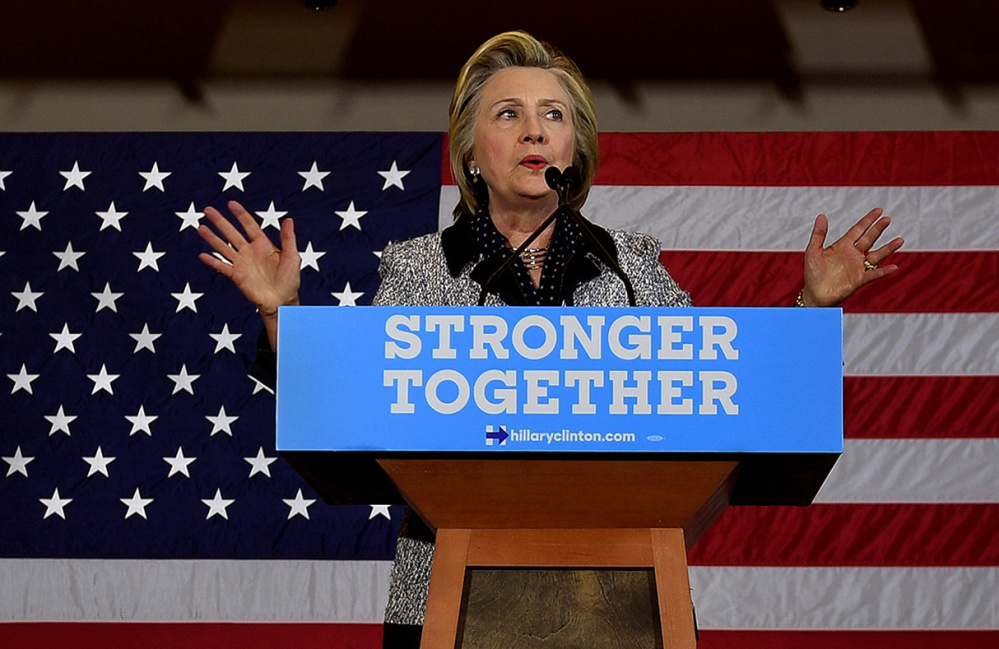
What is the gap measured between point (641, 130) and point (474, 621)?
7.75ft

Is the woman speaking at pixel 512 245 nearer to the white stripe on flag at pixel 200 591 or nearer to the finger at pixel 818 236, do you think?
the finger at pixel 818 236

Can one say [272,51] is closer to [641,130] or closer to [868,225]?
[641,130]

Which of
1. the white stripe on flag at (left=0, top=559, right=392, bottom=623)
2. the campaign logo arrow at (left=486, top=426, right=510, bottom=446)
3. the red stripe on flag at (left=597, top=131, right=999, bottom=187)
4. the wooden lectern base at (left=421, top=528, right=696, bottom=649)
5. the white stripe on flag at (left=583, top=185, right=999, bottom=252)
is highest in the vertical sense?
the red stripe on flag at (left=597, top=131, right=999, bottom=187)

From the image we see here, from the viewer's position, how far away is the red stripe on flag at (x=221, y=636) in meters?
2.87

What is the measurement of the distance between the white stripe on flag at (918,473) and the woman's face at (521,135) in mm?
1528

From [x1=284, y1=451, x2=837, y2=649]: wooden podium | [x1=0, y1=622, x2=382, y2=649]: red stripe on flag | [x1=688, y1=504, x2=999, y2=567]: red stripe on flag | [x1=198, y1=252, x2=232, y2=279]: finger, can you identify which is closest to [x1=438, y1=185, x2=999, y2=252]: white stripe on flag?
[x1=688, y1=504, x2=999, y2=567]: red stripe on flag

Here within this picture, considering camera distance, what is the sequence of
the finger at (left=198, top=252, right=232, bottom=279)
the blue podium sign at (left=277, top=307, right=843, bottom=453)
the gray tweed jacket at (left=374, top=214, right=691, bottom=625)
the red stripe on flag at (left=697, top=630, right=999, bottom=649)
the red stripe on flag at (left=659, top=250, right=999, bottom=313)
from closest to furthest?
the blue podium sign at (left=277, top=307, right=843, bottom=453) < the finger at (left=198, top=252, right=232, bottom=279) < the gray tweed jacket at (left=374, top=214, right=691, bottom=625) < the red stripe on flag at (left=697, top=630, right=999, bottom=649) < the red stripe on flag at (left=659, top=250, right=999, bottom=313)

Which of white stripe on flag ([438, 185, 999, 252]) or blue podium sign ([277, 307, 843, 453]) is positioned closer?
blue podium sign ([277, 307, 843, 453])

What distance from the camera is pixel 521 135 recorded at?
1.64 meters

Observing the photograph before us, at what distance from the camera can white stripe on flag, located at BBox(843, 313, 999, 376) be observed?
2.91 metres

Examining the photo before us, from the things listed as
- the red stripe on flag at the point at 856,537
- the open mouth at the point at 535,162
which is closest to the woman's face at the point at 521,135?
the open mouth at the point at 535,162

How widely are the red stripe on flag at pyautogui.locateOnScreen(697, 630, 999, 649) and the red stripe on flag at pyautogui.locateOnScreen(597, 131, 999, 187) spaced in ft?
3.60

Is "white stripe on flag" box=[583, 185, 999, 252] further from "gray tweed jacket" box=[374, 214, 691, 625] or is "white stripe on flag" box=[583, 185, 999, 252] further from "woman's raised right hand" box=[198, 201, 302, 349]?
"woman's raised right hand" box=[198, 201, 302, 349]

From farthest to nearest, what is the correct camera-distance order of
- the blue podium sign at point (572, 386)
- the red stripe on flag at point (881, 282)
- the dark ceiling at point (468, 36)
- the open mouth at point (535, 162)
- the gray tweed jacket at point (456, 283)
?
the dark ceiling at point (468, 36)
the red stripe on flag at point (881, 282)
the open mouth at point (535, 162)
the gray tweed jacket at point (456, 283)
the blue podium sign at point (572, 386)
